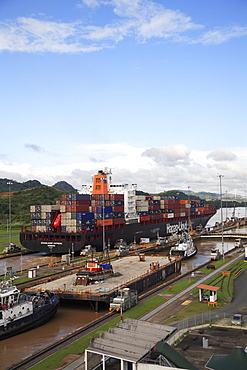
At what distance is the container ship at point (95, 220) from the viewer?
77.4 m

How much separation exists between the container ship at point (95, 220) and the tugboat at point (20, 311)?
3275 cm

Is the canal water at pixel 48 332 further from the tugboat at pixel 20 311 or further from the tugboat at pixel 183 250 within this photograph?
the tugboat at pixel 183 250

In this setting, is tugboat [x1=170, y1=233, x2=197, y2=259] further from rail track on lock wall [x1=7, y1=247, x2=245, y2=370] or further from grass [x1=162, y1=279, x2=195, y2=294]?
rail track on lock wall [x1=7, y1=247, x2=245, y2=370]

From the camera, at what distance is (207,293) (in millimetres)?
37906

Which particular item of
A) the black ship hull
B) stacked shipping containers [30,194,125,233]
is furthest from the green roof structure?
stacked shipping containers [30,194,125,233]

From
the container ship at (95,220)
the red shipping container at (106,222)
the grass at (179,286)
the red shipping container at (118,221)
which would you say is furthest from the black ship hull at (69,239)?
the grass at (179,286)

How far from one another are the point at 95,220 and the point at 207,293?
1882 inches

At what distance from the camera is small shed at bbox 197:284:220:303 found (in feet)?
115

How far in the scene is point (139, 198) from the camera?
374 ft

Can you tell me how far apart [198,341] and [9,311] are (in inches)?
622

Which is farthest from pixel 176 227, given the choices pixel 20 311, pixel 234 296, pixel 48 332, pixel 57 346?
pixel 57 346

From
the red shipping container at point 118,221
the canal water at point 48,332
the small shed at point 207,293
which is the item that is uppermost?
the red shipping container at point 118,221

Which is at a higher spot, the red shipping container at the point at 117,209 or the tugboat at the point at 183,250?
the red shipping container at the point at 117,209

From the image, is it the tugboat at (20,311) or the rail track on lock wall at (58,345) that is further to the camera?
the tugboat at (20,311)
